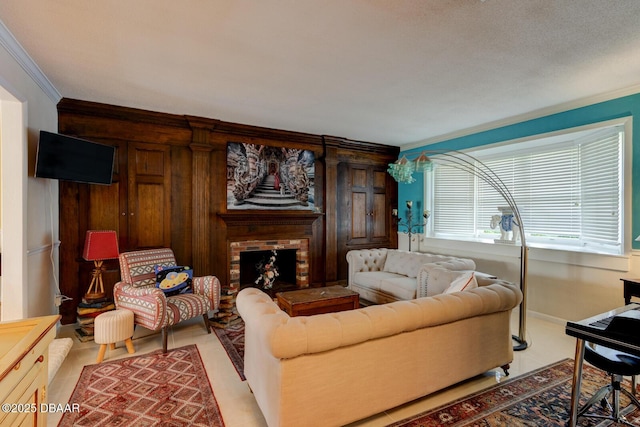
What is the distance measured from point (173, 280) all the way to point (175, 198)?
1255 millimetres

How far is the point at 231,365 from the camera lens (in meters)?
2.71

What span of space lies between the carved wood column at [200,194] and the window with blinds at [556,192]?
13.0ft

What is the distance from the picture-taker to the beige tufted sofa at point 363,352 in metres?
1.62

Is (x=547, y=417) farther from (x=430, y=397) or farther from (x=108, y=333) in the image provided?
(x=108, y=333)

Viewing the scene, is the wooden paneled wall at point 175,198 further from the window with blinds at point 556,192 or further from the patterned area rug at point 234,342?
the window with blinds at point 556,192

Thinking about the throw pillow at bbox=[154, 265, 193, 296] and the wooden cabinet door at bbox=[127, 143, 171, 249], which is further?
the wooden cabinet door at bbox=[127, 143, 171, 249]

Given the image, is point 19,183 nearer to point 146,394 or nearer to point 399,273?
point 146,394

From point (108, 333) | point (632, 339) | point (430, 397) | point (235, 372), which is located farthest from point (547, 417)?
point (108, 333)

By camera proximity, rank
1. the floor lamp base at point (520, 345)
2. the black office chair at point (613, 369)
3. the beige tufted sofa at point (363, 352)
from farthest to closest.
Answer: the floor lamp base at point (520, 345), the black office chair at point (613, 369), the beige tufted sofa at point (363, 352)

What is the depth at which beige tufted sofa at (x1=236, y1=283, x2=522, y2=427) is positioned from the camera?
1622mm

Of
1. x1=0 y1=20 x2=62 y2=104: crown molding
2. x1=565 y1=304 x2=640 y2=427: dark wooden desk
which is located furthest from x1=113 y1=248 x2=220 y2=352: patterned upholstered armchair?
x1=565 y1=304 x2=640 y2=427: dark wooden desk

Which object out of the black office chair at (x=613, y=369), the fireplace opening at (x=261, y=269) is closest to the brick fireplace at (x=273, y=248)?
the fireplace opening at (x=261, y=269)

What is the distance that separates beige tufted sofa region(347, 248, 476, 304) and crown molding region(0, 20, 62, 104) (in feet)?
13.7

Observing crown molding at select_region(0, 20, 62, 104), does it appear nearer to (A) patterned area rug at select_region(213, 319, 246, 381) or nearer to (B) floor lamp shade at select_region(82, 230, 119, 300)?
(B) floor lamp shade at select_region(82, 230, 119, 300)
